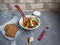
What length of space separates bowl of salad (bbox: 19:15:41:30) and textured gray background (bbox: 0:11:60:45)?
0.03 meters

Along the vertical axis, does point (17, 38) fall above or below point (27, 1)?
below

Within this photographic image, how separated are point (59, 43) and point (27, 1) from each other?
35 cm

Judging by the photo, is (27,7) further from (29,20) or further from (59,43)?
(59,43)

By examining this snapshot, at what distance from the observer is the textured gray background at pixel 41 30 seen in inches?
37.0

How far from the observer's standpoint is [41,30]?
1006 millimetres

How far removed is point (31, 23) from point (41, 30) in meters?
0.08

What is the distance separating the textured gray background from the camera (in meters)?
0.94

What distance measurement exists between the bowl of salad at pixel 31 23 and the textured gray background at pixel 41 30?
0.09 feet

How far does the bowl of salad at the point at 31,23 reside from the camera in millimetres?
984

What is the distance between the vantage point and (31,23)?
3.21ft

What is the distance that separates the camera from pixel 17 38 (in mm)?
954

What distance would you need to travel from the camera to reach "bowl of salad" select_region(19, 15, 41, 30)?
0.98m

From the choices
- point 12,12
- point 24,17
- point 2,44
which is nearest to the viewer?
point 2,44

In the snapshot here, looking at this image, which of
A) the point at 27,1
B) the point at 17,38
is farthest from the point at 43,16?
the point at 17,38
